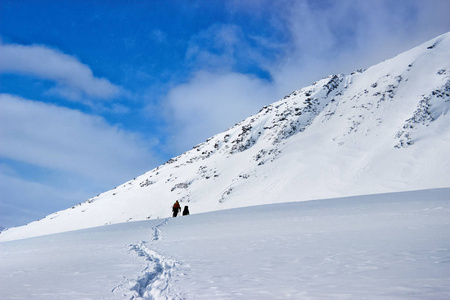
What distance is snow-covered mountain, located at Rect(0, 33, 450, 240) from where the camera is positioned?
171ft

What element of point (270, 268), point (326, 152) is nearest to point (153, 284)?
point (270, 268)

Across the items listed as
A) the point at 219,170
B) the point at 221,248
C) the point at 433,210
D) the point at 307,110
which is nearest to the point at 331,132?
the point at 307,110

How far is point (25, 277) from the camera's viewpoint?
7469 mm

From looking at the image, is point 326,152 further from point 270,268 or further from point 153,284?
point 153,284

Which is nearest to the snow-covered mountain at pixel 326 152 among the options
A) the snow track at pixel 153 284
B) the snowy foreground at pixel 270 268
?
the snowy foreground at pixel 270 268

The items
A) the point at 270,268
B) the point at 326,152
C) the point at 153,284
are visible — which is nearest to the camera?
the point at 153,284

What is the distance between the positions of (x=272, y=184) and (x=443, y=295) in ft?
186

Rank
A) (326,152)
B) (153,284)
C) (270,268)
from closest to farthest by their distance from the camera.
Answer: (153,284), (270,268), (326,152)

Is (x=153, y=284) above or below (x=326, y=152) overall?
below

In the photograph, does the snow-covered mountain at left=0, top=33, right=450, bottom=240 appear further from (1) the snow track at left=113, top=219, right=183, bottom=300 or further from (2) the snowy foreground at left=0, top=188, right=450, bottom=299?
(1) the snow track at left=113, top=219, right=183, bottom=300

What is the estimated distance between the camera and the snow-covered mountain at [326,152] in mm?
52031

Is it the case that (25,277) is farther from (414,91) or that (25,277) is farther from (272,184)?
(414,91)

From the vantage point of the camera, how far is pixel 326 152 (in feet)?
213

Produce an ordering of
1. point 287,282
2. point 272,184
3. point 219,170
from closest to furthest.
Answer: point 287,282
point 272,184
point 219,170
